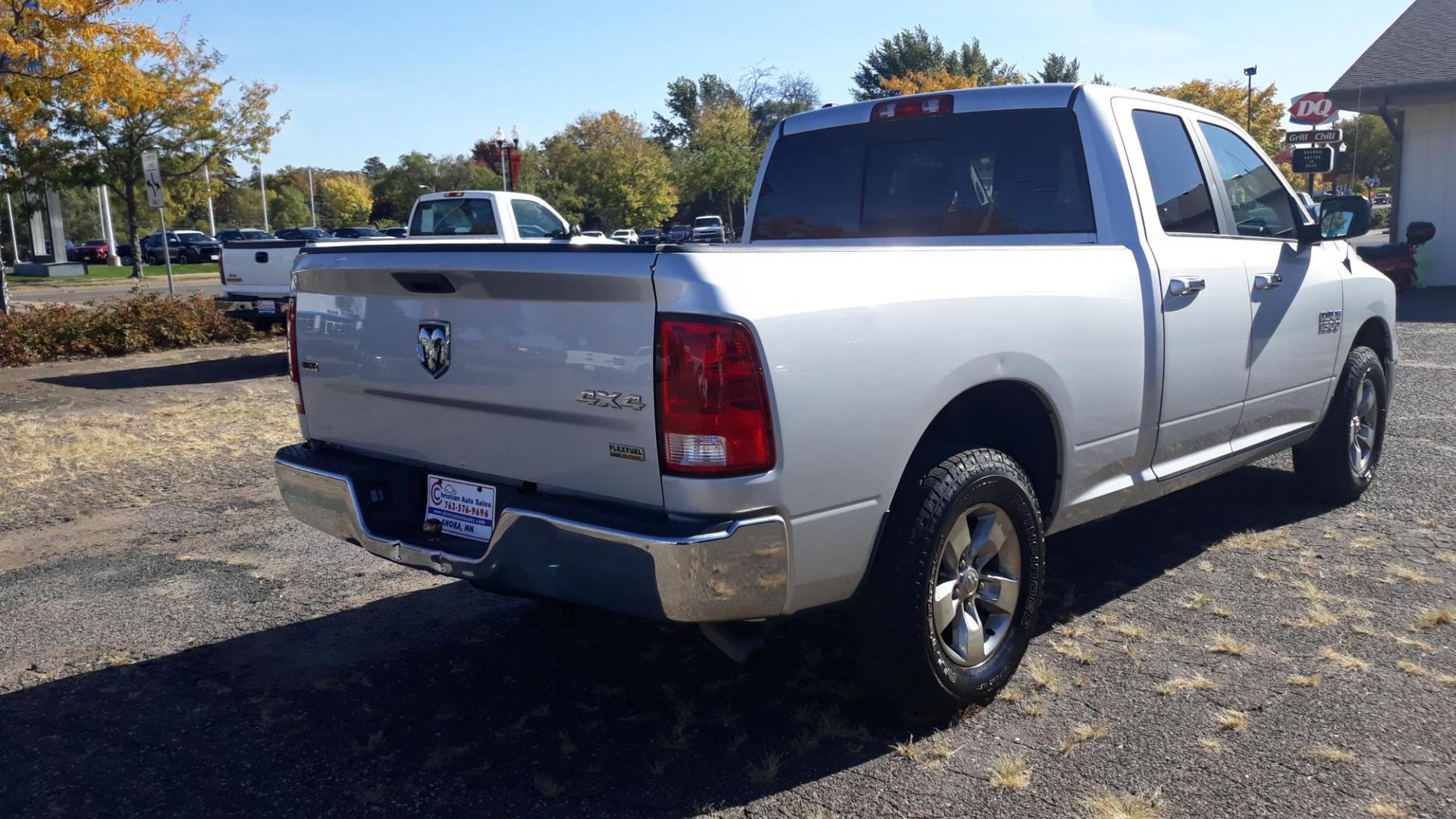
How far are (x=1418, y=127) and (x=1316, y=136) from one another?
235 cm

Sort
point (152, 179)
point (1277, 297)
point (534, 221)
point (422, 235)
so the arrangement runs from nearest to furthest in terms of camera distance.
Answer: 1. point (1277, 297)
2. point (422, 235)
3. point (534, 221)
4. point (152, 179)

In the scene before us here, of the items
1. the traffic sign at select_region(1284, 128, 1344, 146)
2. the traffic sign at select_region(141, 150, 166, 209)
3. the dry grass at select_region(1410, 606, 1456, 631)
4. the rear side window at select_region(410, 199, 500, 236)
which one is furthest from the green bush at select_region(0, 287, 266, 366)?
the traffic sign at select_region(1284, 128, 1344, 146)

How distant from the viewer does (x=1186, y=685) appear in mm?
3928

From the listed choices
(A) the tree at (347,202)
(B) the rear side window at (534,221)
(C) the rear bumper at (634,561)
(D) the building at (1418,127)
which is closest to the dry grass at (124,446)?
(C) the rear bumper at (634,561)

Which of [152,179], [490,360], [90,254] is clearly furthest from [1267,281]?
[90,254]

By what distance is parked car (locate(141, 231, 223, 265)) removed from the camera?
5009 cm

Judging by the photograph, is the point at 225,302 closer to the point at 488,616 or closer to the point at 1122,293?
the point at 488,616

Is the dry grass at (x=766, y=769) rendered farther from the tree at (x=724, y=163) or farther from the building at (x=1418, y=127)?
the tree at (x=724, y=163)

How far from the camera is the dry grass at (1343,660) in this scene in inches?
159

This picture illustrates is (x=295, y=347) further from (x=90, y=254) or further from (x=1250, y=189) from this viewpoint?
(x=90, y=254)

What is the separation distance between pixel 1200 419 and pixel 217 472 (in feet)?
20.1

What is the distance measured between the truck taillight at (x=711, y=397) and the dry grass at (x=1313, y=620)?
104 inches

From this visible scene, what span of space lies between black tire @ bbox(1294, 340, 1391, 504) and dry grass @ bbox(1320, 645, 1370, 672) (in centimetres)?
210

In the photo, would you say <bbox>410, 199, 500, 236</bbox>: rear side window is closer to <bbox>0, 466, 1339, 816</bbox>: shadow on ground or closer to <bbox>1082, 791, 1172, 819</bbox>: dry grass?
<bbox>0, 466, 1339, 816</bbox>: shadow on ground
